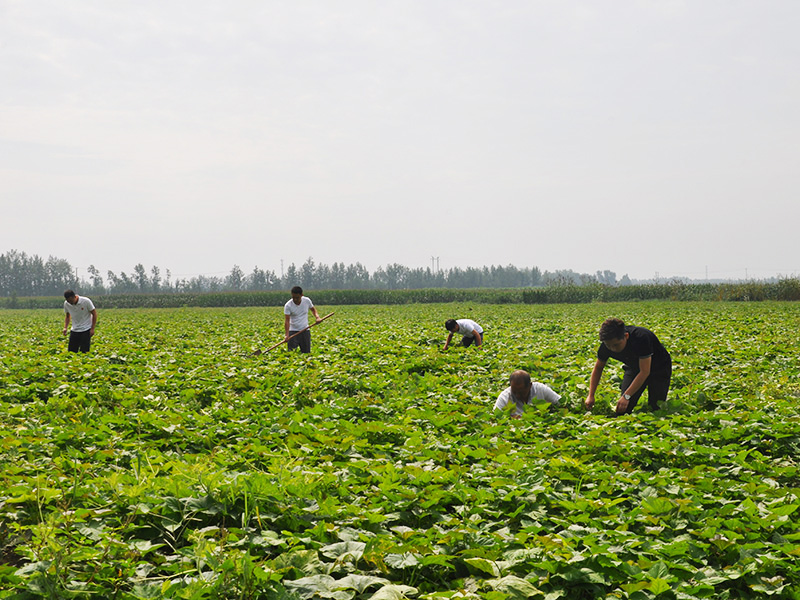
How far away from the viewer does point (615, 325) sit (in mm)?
6492

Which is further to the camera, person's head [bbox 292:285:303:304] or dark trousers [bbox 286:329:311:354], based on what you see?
dark trousers [bbox 286:329:311:354]

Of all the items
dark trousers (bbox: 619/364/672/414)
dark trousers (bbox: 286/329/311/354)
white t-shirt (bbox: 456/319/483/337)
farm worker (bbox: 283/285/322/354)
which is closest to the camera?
dark trousers (bbox: 619/364/672/414)

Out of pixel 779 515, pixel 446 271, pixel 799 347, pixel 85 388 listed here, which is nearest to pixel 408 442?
pixel 779 515

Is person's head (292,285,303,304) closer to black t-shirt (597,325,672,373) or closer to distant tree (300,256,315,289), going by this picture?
black t-shirt (597,325,672,373)

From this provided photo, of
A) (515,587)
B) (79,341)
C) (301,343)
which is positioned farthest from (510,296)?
(515,587)

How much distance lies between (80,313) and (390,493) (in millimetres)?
10021

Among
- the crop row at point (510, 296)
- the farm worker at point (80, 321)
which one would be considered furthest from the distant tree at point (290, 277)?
the farm worker at point (80, 321)

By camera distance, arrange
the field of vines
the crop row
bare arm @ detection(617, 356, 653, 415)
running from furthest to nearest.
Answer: the crop row, bare arm @ detection(617, 356, 653, 415), the field of vines

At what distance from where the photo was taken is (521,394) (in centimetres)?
741

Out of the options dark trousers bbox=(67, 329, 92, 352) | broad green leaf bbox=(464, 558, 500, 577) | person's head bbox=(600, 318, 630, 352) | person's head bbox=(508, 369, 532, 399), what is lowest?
broad green leaf bbox=(464, 558, 500, 577)

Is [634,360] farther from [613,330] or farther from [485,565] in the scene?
[485,565]

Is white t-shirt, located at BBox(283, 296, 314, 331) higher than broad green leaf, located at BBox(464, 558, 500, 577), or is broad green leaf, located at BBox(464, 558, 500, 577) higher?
white t-shirt, located at BBox(283, 296, 314, 331)

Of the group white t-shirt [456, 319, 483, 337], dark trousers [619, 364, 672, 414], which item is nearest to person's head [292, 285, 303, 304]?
white t-shirt [456, 319, 483, 337]

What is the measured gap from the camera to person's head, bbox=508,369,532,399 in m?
7.26
